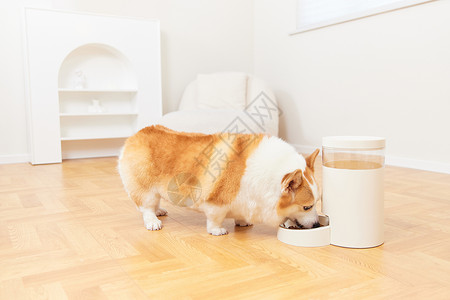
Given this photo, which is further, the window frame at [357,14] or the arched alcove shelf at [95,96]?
the arched alcove shelf at [95,96]

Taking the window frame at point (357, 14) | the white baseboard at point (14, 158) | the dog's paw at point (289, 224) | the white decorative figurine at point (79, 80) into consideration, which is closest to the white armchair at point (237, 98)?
the window frame at point (357, 14)

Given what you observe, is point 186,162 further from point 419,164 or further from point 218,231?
point 419,164

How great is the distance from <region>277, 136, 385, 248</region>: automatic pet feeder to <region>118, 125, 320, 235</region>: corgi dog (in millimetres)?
55

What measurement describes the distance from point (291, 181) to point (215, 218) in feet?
1.14

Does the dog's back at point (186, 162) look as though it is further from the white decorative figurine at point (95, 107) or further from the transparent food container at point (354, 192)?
the white decorative figurine at point (95, 107)

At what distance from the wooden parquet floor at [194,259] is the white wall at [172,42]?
1.93 metres

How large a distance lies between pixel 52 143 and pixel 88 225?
215 cm

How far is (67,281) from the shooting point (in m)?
1.14

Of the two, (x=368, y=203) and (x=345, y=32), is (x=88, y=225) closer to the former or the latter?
(x=368, y=203)

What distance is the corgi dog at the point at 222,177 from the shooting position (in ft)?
4.58

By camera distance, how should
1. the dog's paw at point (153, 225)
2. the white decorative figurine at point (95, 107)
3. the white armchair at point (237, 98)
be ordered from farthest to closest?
the white decorative figurine at point (95, 107)
the white armchair at point (237, 98)
the dog's paw at point (153, 225)

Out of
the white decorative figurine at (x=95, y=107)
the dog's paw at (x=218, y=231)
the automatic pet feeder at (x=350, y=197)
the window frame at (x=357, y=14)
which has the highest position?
the window frame at (x=357, y=14)

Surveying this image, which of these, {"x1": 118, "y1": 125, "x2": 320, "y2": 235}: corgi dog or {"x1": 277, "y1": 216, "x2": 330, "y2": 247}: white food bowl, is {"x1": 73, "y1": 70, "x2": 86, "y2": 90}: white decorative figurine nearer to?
{"x1": 118, "y1": 125, "x2": 320, "y2": 235}: corgi dog

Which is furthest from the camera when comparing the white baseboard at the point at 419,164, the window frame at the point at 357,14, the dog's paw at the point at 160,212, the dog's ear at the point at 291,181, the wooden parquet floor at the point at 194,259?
the window frame at the point at 357,14
